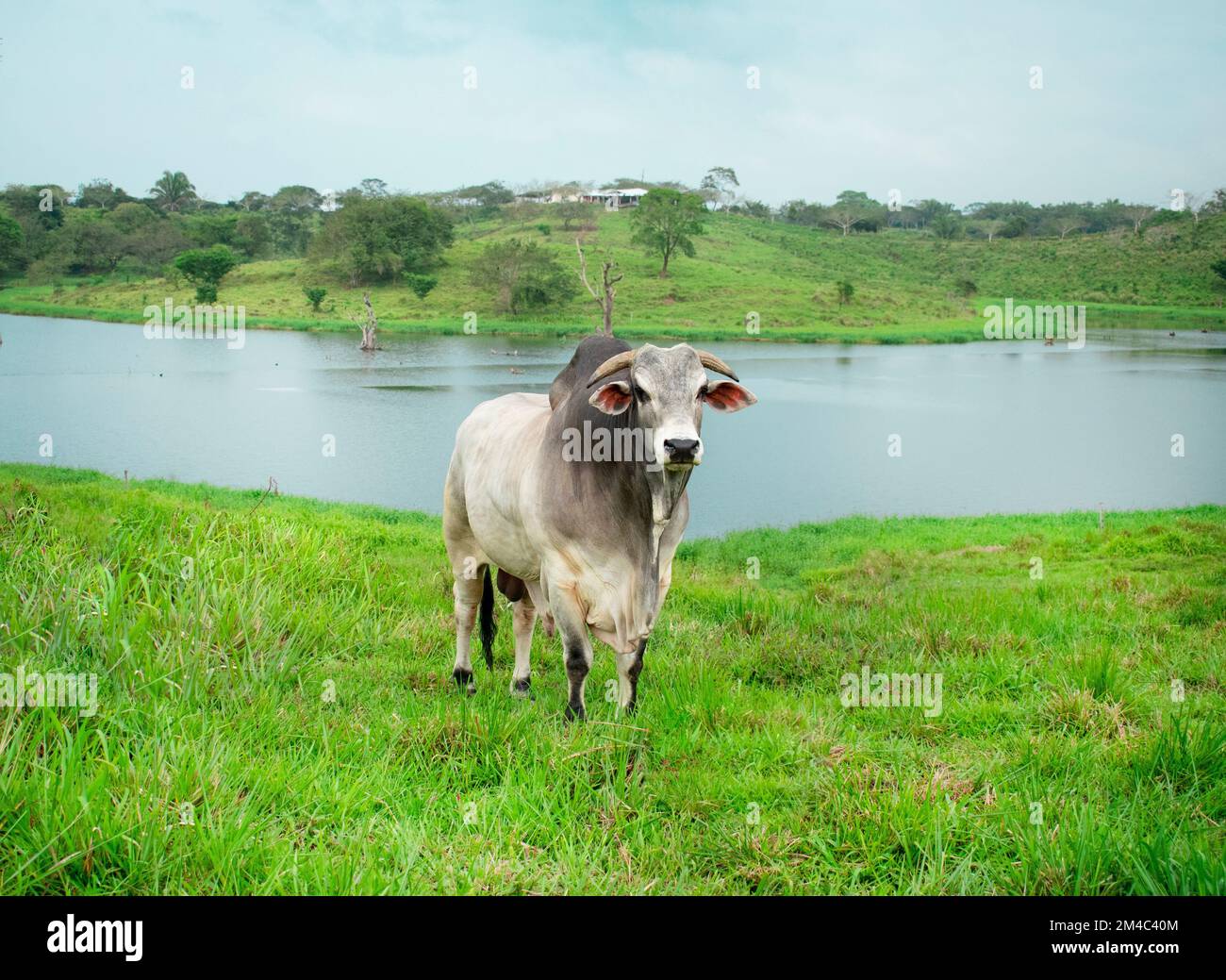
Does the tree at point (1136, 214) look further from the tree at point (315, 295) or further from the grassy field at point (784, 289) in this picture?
the tree at point (315, 295)

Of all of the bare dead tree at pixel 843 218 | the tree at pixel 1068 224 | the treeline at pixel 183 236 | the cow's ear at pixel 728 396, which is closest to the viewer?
the cow's ear at pixel 728 396

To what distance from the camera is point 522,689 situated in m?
5.89

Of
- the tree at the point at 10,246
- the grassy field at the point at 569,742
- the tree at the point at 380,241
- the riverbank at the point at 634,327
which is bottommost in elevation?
the grassy field at the point at 569,742

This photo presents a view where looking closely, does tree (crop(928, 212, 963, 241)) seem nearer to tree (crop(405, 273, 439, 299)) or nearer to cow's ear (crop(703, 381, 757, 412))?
tree (crop(405, 273, 439, 299))

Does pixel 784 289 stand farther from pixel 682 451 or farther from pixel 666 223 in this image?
pixel 682 451

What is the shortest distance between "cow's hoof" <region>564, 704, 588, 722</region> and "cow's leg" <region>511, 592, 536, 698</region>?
0.92 m

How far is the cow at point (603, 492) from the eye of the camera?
4.36 meters

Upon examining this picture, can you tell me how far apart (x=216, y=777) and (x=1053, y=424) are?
29.0 m

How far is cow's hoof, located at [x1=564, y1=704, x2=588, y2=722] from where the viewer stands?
16.3 feet

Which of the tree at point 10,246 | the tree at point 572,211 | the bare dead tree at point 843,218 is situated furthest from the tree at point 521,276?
the bare dead tree at point 843,218

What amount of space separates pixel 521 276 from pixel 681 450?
39796mm

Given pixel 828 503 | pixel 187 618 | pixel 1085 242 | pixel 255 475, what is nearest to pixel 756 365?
pixel 828 503

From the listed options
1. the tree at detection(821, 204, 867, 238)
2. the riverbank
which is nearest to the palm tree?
the riverbank

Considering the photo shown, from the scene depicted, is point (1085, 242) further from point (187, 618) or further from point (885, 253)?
point (187, 618)
